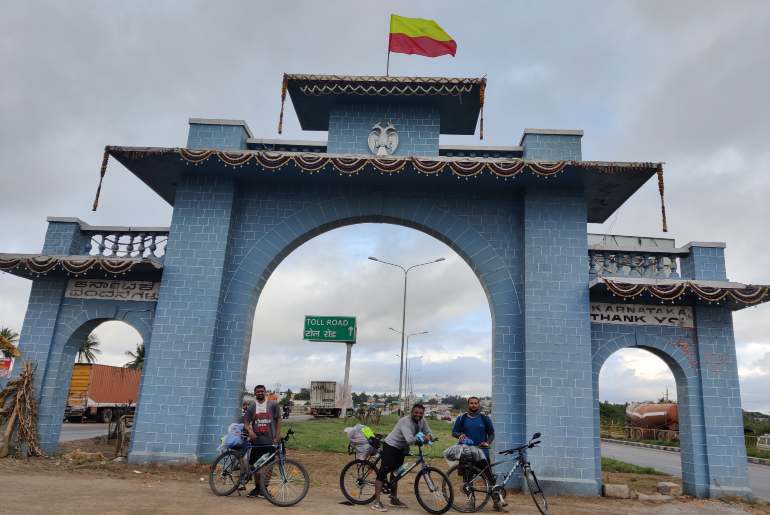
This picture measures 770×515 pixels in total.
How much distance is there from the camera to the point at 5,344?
10133 mm

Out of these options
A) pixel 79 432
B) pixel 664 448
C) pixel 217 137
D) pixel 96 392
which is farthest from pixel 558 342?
pixel 96 392

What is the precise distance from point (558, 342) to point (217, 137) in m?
7.68

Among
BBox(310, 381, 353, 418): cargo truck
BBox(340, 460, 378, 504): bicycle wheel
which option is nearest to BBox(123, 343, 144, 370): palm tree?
BBox(310, 381, 353, 418): cargo truck

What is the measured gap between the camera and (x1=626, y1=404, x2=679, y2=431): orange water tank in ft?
81.3

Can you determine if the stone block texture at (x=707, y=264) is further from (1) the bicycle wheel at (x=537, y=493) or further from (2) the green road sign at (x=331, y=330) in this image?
(2) the green road sign at (x=331, y=330)

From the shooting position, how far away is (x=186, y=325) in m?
9.84

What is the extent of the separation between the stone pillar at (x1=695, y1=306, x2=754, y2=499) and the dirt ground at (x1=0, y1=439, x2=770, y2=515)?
15.7 inches

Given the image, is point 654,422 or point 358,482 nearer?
point 358,482

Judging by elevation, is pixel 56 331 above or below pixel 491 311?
below

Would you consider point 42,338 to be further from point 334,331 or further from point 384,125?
point 334,331

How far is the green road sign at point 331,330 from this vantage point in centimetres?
3302

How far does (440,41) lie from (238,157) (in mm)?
4855

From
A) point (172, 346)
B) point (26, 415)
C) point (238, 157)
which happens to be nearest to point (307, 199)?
point (238, 157)

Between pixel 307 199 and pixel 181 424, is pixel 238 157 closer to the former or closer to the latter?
pixel 307 199
